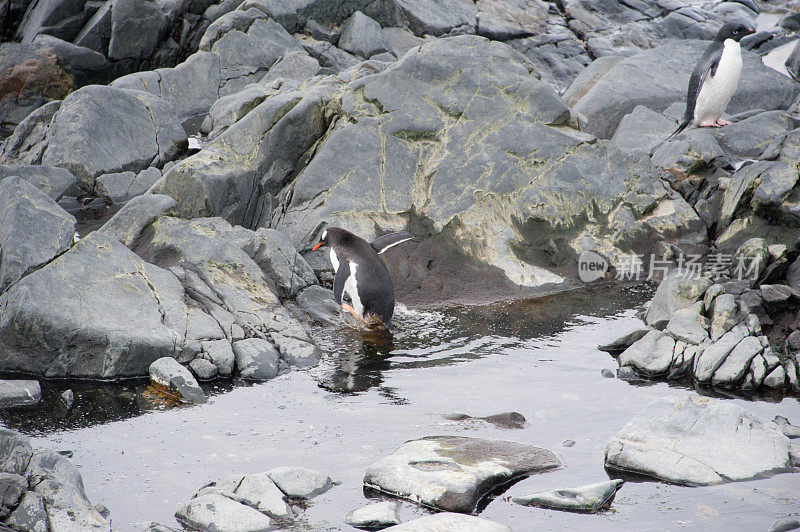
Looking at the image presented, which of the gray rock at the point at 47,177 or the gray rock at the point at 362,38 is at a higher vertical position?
the gray rock at the point at 362,38

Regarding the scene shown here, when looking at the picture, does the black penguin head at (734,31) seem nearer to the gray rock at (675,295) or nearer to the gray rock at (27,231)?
the gray rock at (675,295)

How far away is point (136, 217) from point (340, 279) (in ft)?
6.57

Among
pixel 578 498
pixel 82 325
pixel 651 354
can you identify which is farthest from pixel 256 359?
pixel 651 354

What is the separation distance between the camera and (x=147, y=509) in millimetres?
3676

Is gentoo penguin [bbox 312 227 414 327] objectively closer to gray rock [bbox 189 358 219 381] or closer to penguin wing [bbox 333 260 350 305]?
penguin wing [bbox 333 260 350 305]

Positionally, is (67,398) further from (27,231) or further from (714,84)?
(714,84)

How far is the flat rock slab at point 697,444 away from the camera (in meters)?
3.88

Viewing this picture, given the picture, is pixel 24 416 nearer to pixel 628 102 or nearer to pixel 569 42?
pixel 628 102

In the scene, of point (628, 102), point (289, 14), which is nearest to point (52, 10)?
point (289, 14)

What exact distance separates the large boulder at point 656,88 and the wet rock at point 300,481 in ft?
25.5

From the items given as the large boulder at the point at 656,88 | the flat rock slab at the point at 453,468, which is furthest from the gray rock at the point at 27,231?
the large boulder at the point at 656,88

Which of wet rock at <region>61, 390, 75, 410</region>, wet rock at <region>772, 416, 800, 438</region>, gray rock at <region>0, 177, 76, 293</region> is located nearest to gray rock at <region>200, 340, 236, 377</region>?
wet rock at <region>61, 390, 75, 410</region>

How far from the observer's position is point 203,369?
528cm

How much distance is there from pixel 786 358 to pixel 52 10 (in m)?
14.8
